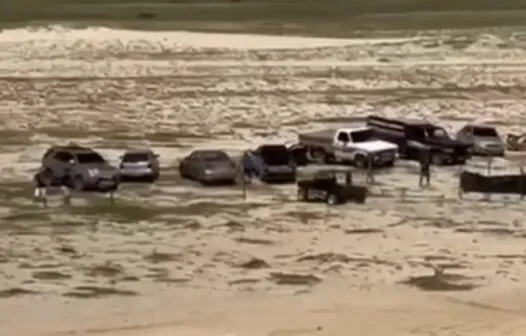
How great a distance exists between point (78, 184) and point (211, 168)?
225 cm

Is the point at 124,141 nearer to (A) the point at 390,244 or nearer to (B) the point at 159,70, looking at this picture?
(A) the point at 390,244

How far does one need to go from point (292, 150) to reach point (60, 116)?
8.27 metres

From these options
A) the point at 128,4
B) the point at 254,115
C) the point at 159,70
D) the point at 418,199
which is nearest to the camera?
the point at 418,199

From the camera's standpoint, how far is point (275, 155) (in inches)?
899

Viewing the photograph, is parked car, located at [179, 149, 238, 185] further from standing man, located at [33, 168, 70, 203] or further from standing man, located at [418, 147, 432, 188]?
standing man, located at [418, 147, 432, 188]

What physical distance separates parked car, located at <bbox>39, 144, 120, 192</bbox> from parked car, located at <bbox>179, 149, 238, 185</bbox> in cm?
136

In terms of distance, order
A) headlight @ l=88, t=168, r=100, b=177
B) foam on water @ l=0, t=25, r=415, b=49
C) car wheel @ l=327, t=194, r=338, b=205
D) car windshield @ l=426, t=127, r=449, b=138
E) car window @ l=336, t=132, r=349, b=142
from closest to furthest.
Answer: car wheel @ l=327, t=194, r=338, b=205
headlight @ l=88, t=168, r=100, b=177
car window @ l=336, t=132, r=349, b=142
car windshield @ l=426, t=127, r=449, b=138
foam on water @ l=0, t=25, r=415, b=49

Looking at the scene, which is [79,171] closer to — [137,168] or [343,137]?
[137,168]

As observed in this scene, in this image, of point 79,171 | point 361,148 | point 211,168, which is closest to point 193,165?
point 211,168

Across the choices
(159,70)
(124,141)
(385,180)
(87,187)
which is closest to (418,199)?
(385,180)

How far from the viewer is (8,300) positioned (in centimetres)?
1602

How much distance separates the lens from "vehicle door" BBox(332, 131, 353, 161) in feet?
80.6

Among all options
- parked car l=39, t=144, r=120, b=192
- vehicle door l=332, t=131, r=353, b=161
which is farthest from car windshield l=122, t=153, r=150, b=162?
vehicle door l=332, t=131, r=353, b=161

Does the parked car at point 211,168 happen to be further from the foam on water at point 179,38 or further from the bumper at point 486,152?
the foam on water at point 179,38
